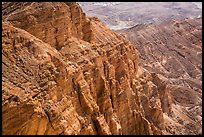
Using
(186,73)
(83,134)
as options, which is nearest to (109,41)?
(83,134)

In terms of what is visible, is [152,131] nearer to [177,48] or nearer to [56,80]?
[56,80]

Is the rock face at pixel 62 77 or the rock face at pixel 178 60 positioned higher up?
the rock face at pixel 62 77

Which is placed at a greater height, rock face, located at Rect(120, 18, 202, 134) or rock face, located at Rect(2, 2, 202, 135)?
rock face, located at Rect(2, 2, 202, 135)

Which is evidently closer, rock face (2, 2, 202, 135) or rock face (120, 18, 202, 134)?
rock face (2, 2, 202, 135)

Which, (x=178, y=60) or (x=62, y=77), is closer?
(x=62, y=77)

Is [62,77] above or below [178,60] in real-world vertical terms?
above

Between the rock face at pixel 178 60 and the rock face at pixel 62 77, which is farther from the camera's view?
the rock face at pixel 178 60
